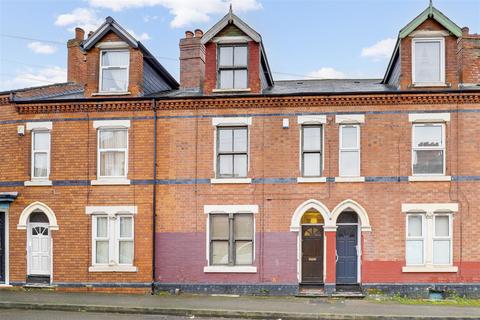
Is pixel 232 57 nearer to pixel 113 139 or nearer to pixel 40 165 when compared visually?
pixel 113 139

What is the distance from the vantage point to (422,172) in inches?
687

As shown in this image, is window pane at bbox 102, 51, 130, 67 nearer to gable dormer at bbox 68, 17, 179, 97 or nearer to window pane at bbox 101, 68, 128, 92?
gable dormer at bbox 68, 17, 179, 97

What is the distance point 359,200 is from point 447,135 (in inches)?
150

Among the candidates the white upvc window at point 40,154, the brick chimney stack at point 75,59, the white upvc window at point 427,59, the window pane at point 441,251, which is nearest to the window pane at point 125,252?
the white upvc window at point 40,154

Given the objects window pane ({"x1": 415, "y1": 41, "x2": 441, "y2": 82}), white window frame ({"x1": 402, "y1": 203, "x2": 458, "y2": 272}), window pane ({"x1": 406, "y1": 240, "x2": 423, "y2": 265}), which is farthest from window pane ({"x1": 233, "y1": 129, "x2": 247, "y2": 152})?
window pane ({"x1": 406, "y1": 240, "x2": 423, "y2": 265})

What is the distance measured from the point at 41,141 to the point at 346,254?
12118 millimetres

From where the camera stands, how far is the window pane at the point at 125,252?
18.1 m

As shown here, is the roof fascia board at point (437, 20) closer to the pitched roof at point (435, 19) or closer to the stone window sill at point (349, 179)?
the pitched roof at point (435, 19)

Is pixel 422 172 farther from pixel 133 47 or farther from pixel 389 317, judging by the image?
pixel 133 47

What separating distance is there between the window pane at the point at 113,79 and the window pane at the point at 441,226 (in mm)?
12493

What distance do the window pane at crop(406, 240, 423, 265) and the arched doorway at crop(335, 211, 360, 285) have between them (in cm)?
173

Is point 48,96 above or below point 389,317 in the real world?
above

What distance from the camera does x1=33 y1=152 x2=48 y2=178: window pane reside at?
18766mm

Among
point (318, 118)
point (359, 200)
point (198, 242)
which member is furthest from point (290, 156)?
point (198, 242)
